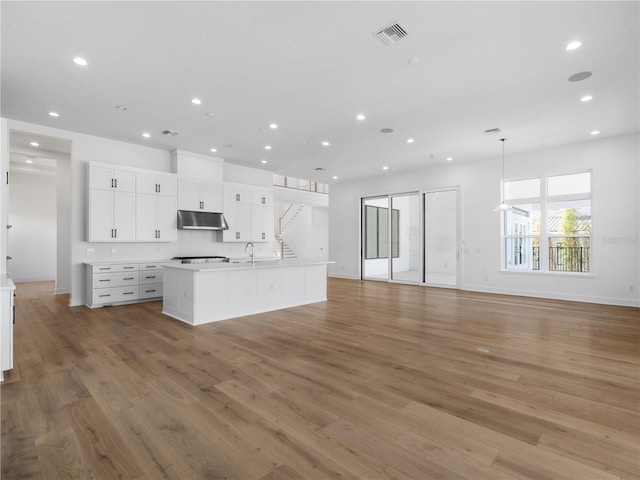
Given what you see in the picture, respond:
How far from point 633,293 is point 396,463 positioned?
716cm

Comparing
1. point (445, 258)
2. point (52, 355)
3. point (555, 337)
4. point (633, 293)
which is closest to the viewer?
point (52, 355)

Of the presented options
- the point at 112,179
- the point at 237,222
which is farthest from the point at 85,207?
the point at 237,222

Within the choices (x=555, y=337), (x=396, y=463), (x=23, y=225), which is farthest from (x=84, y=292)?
(x=555, y=337)

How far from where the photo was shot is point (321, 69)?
3898mm

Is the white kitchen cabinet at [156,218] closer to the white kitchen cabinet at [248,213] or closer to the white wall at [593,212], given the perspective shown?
the white kitchen cabinet at [248,213]

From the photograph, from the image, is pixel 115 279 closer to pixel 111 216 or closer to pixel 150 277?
pixel 150 277

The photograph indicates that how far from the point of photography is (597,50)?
3.51m

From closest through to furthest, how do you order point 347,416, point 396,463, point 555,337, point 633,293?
point 396,463 → point 347,416 → point 555,337 → point 633,293

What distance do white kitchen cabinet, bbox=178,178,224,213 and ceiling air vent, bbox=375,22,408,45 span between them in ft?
18.2

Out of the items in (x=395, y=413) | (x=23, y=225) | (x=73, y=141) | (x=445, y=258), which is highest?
(x=73, y=141)

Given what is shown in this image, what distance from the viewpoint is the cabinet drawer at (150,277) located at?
21.6 feet

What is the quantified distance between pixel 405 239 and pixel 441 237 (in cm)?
115

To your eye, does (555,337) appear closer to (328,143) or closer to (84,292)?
(328,143)

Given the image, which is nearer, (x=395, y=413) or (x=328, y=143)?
(x=395, y=413)
